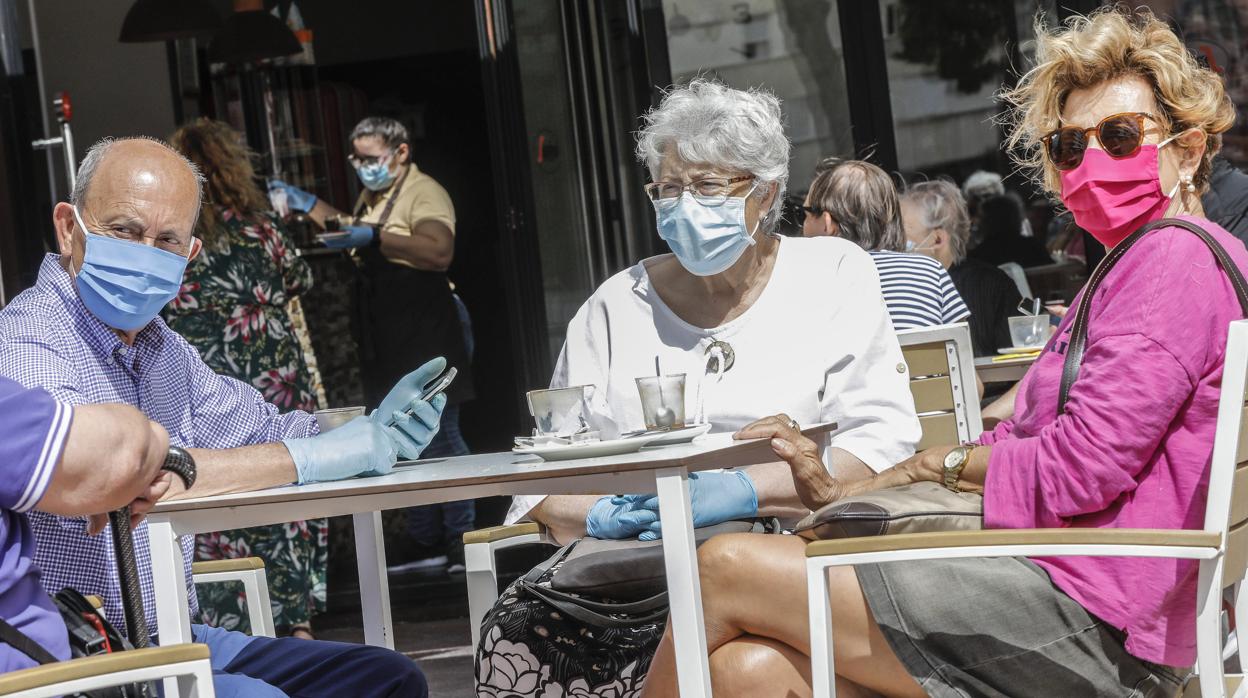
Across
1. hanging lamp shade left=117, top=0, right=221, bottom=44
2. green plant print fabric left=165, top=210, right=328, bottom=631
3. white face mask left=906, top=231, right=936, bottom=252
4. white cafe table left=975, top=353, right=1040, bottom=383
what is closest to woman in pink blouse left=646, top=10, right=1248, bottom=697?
white cafe table left=975, top=353, right=1040, bottom=383

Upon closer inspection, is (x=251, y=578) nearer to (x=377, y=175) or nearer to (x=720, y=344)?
(x=720, y=344)

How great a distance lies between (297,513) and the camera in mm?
2322

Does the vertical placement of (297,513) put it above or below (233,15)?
below

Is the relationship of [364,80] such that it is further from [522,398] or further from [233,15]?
[522,398]

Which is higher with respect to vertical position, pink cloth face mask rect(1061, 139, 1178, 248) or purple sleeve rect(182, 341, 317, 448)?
pink cloth face mask rect(1061, 139, 1178, 248)

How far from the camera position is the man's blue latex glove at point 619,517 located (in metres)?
2.90

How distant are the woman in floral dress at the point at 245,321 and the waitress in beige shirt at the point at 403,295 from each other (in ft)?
3.63

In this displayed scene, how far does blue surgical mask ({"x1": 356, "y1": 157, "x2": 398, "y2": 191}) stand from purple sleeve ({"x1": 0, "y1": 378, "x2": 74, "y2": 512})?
16.1 feet

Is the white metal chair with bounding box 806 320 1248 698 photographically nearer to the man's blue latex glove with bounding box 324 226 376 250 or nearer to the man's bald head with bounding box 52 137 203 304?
the man's bald head with bounding box 52 137 203 304

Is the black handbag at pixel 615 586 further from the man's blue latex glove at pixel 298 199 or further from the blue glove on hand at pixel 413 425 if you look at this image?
the man's blue latex glove at pixel 298 199

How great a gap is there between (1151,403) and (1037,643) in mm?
393

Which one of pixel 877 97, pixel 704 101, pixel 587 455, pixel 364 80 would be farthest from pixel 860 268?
pixel 364 80

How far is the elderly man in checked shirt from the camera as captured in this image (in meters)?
2.44

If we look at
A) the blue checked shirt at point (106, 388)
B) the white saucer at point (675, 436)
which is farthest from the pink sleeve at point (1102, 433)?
the blue checked shirt at point (106, 388)
